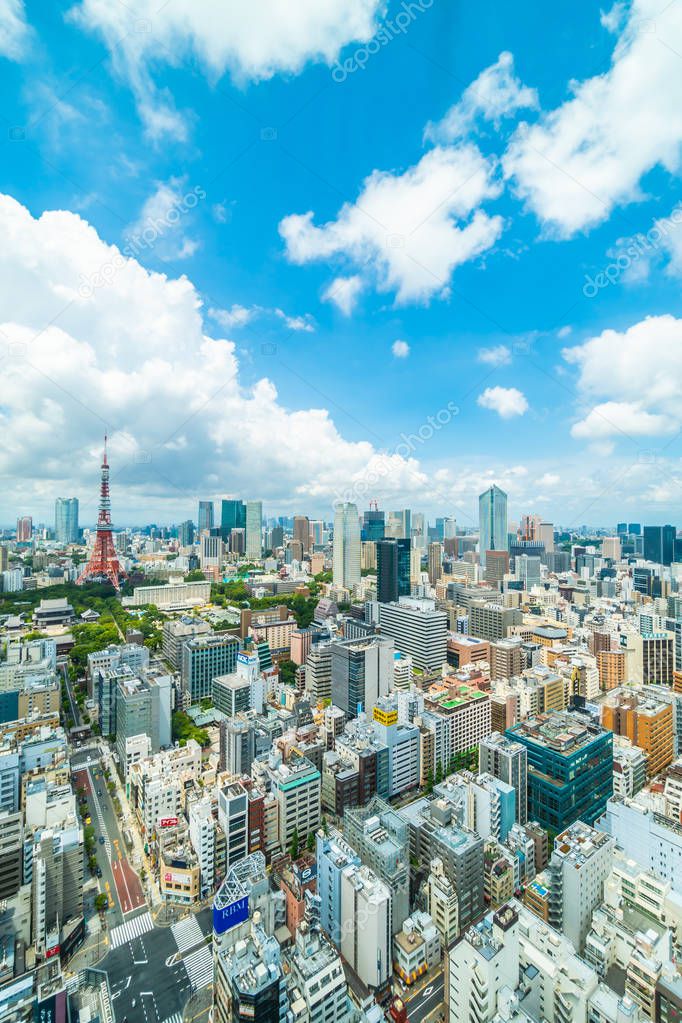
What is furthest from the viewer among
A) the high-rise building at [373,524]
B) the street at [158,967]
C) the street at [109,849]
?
the high-rise building at [373,524]

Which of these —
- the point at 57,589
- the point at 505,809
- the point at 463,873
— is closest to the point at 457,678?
the point at 505,809

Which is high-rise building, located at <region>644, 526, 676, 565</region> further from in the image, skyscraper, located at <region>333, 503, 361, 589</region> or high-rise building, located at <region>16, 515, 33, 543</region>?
high-rise building, located at <region>16, 515, 33, 543</region>

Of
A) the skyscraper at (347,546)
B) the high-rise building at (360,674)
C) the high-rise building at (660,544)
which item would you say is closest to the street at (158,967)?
the high-rise building at (360,674)

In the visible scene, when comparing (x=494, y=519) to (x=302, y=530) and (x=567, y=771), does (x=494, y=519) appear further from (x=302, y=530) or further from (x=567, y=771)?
(x=567, y=771)

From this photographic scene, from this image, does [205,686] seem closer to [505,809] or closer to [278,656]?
[278,656]

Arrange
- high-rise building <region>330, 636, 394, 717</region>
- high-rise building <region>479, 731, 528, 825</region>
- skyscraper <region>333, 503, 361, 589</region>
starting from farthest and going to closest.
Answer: skyscraper <region>333, 503, 361, 589</region>
high-rise building <region>330, 636, 394, 717</region>
high-rise building <region>479, 731, 528, 825</region>

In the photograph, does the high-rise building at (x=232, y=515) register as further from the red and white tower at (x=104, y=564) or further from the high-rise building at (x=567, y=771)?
the high-rise building at (x=567, y=771)

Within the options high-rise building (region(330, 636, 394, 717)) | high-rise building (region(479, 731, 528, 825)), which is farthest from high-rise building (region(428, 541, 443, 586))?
high-rise building (region(479, 731, 528, 825))
